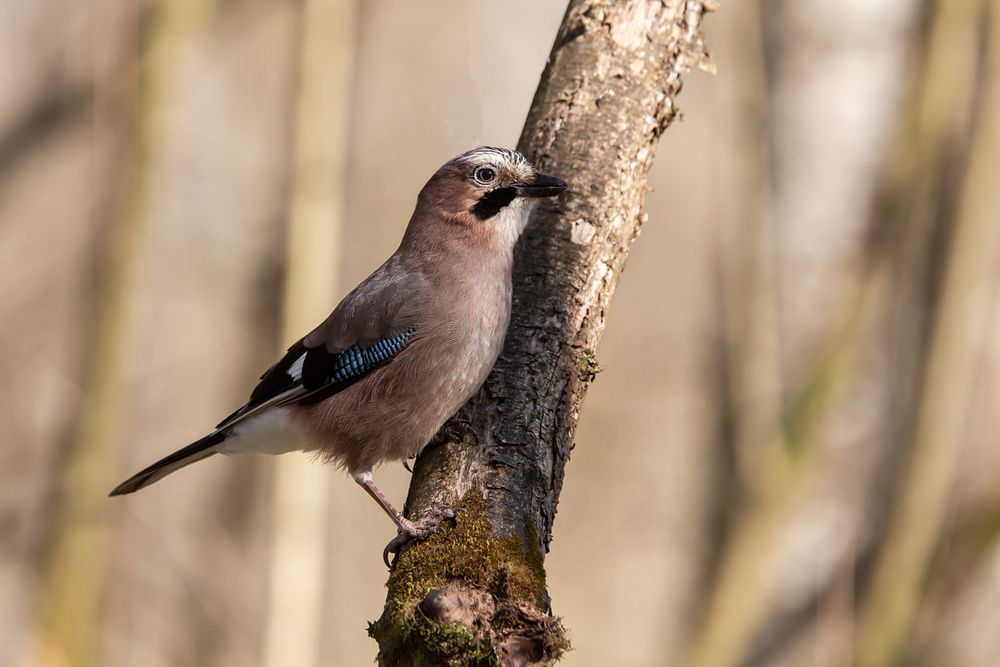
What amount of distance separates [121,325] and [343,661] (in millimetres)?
3048

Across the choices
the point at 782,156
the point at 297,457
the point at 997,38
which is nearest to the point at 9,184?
the point at 297,457

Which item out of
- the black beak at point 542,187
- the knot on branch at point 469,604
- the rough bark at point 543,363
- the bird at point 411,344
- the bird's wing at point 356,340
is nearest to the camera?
the knot on branch at point 469,604

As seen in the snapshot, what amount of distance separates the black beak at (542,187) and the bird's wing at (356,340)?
601 mm

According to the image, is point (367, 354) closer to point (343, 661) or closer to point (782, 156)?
point (343, 661)

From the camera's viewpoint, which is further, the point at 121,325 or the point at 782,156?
the point at 782,156

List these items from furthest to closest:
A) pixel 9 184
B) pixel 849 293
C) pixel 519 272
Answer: pixel 849 293, pixel 9 184, pixel 519 272

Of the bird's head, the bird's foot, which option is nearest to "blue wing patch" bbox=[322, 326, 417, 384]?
the bird's head

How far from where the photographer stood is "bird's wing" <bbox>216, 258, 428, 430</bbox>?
177 inches

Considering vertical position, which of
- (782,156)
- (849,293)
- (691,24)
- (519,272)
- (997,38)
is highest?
(997,38)

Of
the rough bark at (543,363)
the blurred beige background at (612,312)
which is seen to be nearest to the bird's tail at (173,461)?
the rough bark at (543,363)

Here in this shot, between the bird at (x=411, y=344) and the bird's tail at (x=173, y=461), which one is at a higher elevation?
the bird at (x=411, y=344)

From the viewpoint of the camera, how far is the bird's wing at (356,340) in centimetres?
449

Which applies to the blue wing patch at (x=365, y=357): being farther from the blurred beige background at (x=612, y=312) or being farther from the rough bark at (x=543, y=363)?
the blurred beige background at (x=612, y=312)

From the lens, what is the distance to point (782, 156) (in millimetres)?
8195
